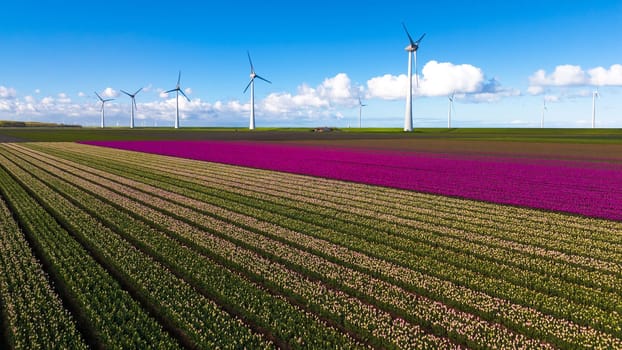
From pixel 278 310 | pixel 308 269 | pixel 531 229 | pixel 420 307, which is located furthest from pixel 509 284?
pixel 531 229

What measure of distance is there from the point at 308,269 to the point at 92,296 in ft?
16.5

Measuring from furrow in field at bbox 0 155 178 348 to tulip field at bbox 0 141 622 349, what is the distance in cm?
4

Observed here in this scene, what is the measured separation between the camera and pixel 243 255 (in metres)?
12.1

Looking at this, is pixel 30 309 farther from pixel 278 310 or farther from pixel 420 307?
pixel 420 307

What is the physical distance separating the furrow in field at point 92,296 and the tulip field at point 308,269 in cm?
4

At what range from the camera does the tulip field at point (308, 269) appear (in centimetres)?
778

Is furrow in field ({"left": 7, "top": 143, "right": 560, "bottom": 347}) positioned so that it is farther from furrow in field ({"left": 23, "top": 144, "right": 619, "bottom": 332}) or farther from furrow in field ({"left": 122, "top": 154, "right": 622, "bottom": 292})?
furrow in field ({"left": 122, "top": 154, "right": 622, "bottom": 292})

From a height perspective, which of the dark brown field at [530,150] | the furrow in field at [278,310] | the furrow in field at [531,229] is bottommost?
the furrow in field at [278,310]

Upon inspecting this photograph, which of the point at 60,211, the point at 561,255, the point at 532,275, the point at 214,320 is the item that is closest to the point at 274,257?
the point at 214,320

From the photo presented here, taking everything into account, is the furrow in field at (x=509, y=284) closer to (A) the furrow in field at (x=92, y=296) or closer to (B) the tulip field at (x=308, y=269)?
(B) the tulip field at (x=308, y=269)

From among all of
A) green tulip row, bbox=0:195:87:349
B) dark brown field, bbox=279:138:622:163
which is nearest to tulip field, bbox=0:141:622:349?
green tulip row, bbox=0:195:87:349

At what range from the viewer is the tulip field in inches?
306

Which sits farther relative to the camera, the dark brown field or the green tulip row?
the dark brown field

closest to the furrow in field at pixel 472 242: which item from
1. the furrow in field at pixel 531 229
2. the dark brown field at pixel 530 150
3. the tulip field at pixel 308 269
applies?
the tulip field at pixel 308 269
